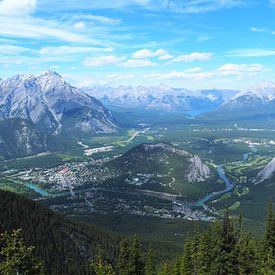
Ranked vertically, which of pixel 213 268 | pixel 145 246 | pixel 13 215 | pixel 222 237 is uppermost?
pixel 222 237

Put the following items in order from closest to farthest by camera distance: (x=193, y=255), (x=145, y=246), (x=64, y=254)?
1. (x=193, y=255)
2. (x=64, y=254)
3. (x=145, y=246)

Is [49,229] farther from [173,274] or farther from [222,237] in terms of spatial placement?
[222,237]

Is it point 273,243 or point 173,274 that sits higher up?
point 273,243

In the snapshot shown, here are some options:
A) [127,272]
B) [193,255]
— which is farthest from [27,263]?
[193,255]

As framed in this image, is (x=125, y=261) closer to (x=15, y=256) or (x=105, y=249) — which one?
(x=15, y=256)

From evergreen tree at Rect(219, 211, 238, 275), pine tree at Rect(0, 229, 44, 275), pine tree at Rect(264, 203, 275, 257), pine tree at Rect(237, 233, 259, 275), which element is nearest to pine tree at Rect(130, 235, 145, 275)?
pine tree at Rect(237, 233, 259, 275)

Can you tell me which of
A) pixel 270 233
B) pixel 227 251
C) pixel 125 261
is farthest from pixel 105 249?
pixel 227 251

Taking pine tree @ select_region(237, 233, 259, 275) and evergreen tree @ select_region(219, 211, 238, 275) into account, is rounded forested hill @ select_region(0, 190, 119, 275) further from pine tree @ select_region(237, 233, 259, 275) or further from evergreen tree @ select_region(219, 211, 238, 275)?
evergreen tree @ select_region(219, 211, 238, 275)

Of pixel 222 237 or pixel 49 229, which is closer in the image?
pixel 222 237
